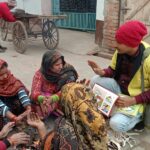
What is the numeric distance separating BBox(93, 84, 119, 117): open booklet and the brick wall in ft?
10.3

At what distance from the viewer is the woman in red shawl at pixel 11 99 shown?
134 inches

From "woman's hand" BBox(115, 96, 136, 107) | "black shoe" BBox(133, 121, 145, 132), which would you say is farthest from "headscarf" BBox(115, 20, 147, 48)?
"black shoe" BBox(133, 121, 145, 132)

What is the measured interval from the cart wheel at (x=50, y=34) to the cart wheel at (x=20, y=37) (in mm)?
453

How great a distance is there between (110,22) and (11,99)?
3550 millimetres

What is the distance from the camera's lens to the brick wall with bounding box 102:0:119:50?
647 centimetres

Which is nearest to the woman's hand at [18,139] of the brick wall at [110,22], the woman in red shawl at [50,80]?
the woman in red shawl at [50,80]

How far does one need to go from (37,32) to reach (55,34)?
410mm

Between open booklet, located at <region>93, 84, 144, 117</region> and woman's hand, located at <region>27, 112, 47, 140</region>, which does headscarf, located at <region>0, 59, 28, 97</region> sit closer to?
open booklet, located at <region>93, 84, 144, 117</region>

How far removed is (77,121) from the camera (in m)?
1.93

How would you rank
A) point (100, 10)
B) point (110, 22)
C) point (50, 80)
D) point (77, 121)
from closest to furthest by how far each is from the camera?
point (77, 121) < point (50, 80) < point (110, 22) < point (100, 10)

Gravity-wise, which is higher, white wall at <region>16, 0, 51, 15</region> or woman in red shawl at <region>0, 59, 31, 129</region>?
white wall at <region>16, 0, 51, 15</region>

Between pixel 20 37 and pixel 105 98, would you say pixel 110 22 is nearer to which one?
pixel 20 37

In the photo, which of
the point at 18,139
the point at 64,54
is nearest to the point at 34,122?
the point at 18,139

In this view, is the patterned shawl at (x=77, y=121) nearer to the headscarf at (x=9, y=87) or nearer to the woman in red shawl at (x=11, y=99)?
the woman in red shawl at (x=11, y=99)
